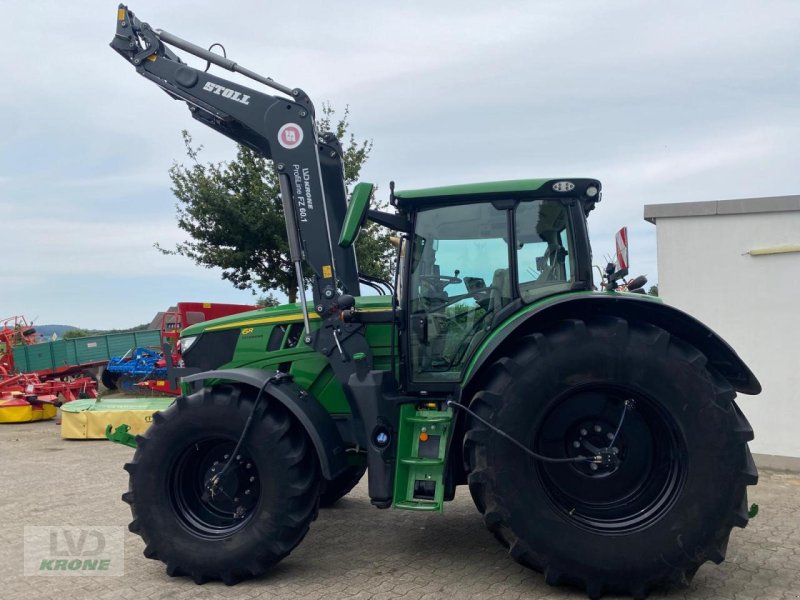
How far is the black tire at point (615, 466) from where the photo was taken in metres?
3.96

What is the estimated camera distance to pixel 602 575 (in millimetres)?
3969

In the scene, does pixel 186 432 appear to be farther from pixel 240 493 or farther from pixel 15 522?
pixel 15 522

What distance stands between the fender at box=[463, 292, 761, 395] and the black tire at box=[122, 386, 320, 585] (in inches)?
52.3

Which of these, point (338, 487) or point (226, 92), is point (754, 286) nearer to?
point (338, 487)

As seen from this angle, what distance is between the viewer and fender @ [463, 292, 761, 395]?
4219mm

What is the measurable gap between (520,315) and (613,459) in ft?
3.46

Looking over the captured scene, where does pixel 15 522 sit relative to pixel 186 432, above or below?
below

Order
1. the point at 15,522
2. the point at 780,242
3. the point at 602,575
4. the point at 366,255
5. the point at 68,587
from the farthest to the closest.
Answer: the point at 366,255 < the point at 780,242 < the point at 15,522 < the point at 68,587 < the point at 602,575

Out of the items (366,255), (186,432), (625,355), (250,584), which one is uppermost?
(366,255)

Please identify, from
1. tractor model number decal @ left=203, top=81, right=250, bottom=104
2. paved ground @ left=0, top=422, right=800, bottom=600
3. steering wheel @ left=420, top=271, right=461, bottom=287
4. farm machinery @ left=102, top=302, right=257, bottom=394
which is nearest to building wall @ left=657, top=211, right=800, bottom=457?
paved ground @ left=0, top=422, right=800, bottom=600

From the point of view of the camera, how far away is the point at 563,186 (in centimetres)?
461

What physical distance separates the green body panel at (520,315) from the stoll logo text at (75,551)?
2.85 metres

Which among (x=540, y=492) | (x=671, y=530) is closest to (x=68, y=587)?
(x=540, y=492)

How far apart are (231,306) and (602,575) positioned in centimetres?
1202
